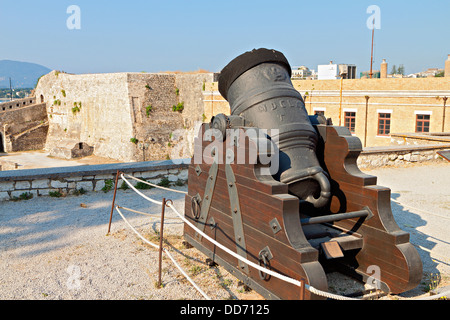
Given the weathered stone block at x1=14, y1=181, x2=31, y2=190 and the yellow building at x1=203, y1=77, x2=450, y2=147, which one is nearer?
the weathered stone block at x1=14, y1=181, x2=31, y2=190

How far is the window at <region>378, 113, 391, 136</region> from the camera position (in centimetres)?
1995

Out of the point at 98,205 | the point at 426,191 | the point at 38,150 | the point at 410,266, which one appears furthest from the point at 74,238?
the point at 38,150

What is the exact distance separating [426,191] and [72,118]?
27814 mm

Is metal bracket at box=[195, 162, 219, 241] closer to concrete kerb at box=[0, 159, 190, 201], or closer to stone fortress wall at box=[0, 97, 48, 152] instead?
concrete kerb at box=[0, 159, 190, 201]

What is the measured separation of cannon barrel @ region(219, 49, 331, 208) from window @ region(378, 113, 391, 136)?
17.6 meters

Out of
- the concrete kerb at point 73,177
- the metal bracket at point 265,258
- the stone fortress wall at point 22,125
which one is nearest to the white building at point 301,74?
the stone fortress wall at point 22,125

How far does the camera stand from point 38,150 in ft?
108

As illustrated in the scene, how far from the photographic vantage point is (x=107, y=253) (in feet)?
13.4

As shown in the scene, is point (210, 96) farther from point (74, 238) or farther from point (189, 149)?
point (74, 238)

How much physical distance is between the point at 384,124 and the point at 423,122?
1760mm

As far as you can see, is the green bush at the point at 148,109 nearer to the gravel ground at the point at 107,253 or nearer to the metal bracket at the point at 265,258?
the gravel ground at the point at 107,253

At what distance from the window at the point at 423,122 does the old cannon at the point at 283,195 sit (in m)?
16.7

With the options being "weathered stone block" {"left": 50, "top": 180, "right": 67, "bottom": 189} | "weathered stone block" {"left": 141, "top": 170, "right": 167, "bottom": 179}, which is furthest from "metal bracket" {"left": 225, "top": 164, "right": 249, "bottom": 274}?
"weathered stone block" {"left": 50, "top": 180, "right": 67, "bottom": 189}

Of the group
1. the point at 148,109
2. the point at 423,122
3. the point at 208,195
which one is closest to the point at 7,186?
the point at 208,195
